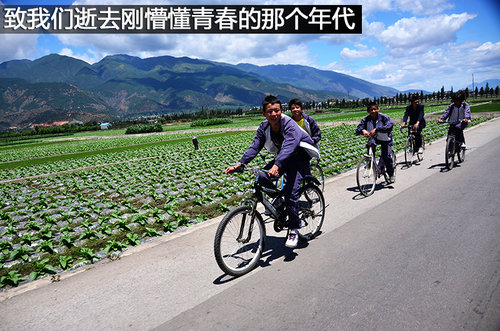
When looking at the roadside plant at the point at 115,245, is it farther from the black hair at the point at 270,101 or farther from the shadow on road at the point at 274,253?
the black hair at the point at 270,101

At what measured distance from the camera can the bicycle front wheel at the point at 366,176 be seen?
8203 millimetres

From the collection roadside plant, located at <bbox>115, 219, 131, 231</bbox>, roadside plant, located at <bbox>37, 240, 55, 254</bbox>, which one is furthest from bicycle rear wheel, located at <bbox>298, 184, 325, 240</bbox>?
roadside plant, located at <bbox>37, 240, 55, 254</bbox>

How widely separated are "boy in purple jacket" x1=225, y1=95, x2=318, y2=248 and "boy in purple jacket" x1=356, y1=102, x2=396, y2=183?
3.89 m

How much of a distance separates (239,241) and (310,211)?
5.51ft

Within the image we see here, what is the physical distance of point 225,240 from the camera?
14.1 feet

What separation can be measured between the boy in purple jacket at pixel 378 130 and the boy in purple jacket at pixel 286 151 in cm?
389

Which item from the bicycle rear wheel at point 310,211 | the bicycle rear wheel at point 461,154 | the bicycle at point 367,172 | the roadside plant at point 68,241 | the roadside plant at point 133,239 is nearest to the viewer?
the bicycle rear wheel at point 310,211

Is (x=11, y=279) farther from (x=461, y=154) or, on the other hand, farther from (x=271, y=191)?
(x=461, y=154)

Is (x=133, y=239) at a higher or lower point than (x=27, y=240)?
higher

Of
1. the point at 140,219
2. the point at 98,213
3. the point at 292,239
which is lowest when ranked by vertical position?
the point at 98,213

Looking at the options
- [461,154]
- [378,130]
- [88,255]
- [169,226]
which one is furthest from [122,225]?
[461,154]

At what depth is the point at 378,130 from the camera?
27.4 feet

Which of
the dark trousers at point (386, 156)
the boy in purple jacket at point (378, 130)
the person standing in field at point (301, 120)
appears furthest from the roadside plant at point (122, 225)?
the dark trousers at point (386, 156)

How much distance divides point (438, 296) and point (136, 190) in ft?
33.5
